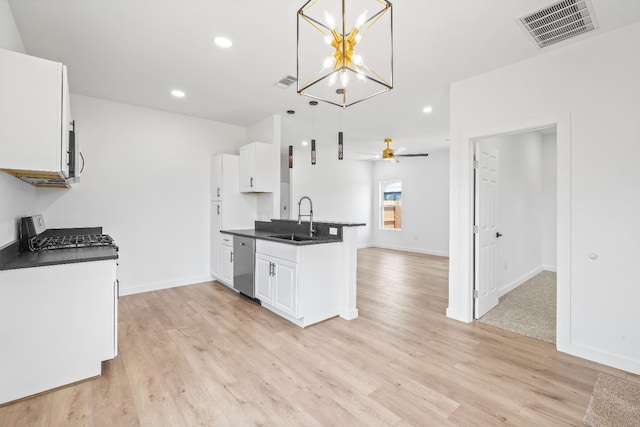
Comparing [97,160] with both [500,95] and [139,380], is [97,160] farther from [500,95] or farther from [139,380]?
[500,95]

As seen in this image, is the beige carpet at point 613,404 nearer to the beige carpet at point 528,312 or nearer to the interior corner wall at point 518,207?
the beige carpet at point 528,312

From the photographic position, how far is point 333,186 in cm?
887

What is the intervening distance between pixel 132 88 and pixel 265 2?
8.45 ft

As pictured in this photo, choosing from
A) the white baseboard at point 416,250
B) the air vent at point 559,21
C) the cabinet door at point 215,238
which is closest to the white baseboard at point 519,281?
the white baseboard at point 416,250

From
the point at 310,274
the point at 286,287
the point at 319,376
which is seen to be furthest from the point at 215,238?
the point at 319,376

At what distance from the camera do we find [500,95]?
Result: 316 cm

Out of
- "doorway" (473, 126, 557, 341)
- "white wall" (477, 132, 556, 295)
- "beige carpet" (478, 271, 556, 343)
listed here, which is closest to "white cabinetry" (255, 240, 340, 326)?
"doorway" (473, 126, 557, 341)

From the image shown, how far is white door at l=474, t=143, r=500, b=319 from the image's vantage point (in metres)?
3.50

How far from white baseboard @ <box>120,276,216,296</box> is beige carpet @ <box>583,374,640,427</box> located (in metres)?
4.91

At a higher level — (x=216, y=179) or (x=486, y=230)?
(x=216, y=179)

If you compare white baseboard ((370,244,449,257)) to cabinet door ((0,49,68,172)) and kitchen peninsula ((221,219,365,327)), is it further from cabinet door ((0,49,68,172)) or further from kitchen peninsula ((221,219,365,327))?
cabinet door ((0,49,68,172))

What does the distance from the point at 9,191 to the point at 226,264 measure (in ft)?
8.86

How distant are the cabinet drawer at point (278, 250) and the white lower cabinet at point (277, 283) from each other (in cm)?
5

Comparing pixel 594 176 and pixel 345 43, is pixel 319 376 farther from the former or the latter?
pixel 594 176
